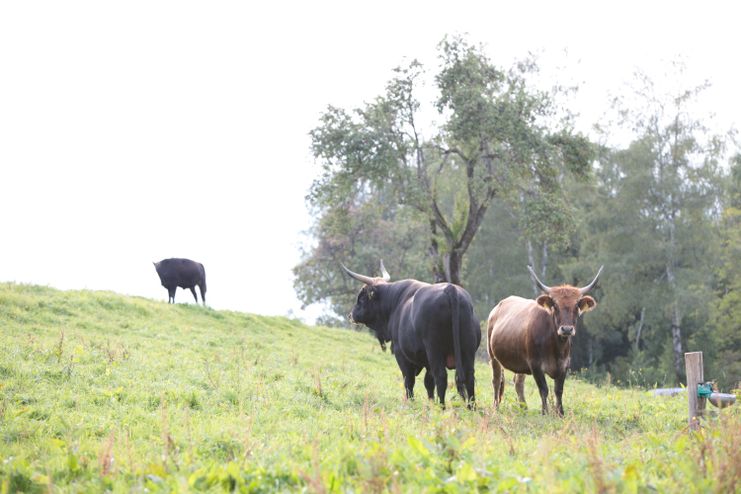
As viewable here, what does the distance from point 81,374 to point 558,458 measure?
7.14m

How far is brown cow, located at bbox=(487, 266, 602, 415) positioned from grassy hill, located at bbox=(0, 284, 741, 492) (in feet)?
2.38

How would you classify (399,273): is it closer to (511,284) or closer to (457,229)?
(511,284)

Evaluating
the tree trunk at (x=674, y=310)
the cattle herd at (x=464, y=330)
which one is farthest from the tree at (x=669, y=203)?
the cattle herd at (x=464, y=330)

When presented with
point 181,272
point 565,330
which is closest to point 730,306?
point 181,272

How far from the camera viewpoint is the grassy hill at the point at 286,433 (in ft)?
19.2

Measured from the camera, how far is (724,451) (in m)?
6.28

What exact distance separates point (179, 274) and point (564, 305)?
68.0 ft

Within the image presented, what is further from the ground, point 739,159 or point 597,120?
point 597,120

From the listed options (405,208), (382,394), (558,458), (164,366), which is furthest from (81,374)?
(405,208)

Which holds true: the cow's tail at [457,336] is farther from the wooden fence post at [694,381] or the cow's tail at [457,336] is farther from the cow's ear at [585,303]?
the wooden fence post at [694,381]

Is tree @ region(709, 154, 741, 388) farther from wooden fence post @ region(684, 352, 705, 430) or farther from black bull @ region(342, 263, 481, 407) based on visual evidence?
wooden fence post @ region(684, 352, 705, 430)

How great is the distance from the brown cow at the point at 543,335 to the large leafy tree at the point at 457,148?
16258mm

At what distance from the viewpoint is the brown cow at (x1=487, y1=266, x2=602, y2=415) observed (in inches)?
460

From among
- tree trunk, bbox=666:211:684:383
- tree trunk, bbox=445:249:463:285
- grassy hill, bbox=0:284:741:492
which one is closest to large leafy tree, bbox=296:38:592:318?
tree trunk, bbox=445:249:463:285
